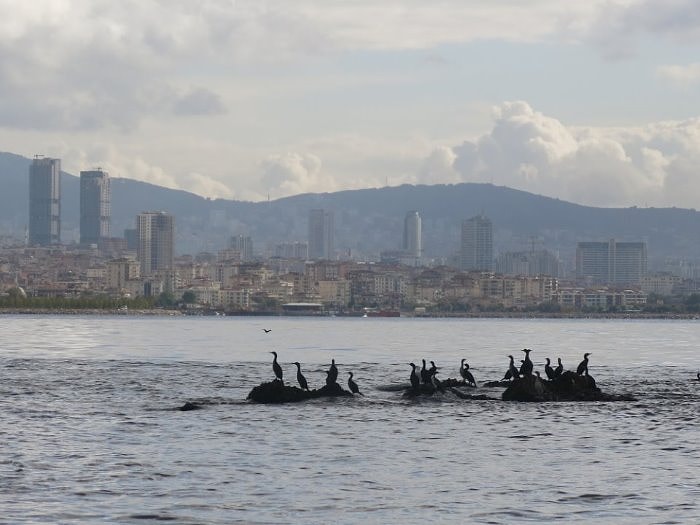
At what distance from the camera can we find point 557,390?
54.5 meters

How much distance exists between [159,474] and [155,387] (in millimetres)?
27267

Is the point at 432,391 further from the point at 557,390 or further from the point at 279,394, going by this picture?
the point at 279,394

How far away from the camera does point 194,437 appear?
41.2 meters

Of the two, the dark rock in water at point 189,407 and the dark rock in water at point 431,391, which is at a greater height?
the dark rock in water at point 431,391

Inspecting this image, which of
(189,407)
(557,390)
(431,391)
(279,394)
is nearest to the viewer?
(189,407)

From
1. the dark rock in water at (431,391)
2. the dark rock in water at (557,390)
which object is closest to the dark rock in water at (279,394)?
the dark rock in water at (431,391)

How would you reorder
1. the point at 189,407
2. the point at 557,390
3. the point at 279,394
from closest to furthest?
the point at 189,407, the point at 279,394, the point at 557,390

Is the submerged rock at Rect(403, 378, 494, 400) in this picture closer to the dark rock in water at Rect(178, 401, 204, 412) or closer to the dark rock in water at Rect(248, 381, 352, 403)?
the dark rock in water at Rect(248, 381, 352, 403)

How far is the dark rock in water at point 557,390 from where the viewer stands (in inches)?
2095

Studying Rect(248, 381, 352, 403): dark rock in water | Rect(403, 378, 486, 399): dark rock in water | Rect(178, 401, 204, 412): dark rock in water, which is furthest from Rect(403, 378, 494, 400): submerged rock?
Rect(178, 401, 204, 412): dark rock in water

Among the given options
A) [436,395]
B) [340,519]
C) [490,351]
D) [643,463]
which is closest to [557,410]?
[436,395]

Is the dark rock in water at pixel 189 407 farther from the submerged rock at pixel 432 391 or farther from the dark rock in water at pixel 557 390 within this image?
the dark rock in water at pixel 557 390

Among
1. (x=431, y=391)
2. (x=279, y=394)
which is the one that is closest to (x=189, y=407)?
(x=279, y=394)

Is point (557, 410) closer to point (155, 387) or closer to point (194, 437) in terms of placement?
point (194, 437)
